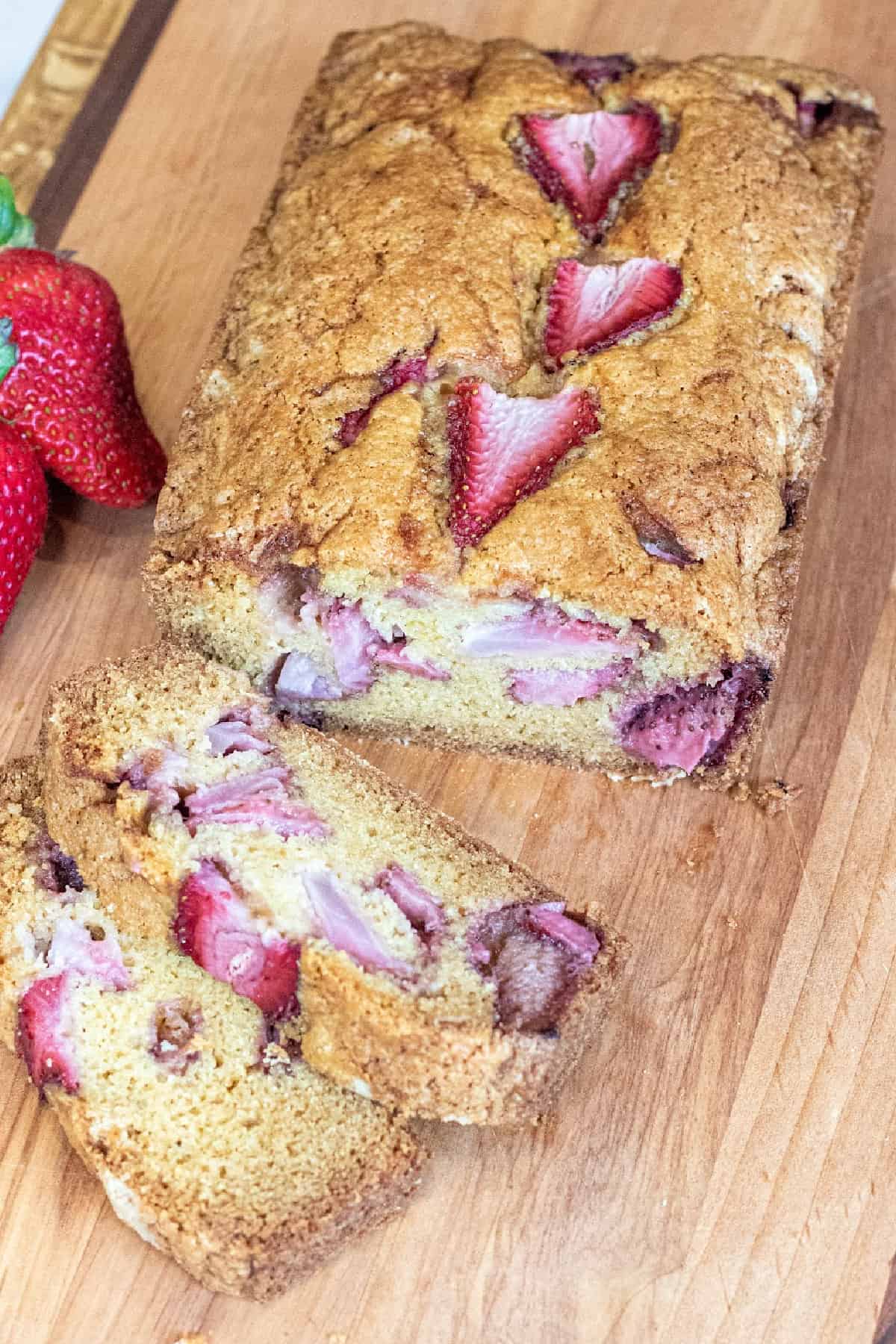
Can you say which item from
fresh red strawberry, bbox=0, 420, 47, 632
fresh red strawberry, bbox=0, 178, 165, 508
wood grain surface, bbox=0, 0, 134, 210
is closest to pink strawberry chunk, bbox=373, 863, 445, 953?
fresh red strawberry, bbox=0, 420, 47, 632

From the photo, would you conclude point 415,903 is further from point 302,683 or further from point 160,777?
point 302,683

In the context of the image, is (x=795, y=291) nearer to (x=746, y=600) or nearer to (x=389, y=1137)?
(x=746, y=600)

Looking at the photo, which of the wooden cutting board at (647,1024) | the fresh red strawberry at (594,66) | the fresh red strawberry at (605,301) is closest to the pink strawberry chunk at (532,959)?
the wooden cutting board at (647,1024)

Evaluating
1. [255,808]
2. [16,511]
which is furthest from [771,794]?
[16,511]

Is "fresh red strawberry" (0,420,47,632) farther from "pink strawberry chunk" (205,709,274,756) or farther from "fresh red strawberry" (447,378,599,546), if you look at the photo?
"fresh red strawberry" (447,378,599,546)

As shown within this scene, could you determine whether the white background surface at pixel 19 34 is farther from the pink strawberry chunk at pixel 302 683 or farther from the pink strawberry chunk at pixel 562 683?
the pink strawberry chunk at pixel 562 683

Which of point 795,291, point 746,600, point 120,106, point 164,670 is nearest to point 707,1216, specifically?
point 746,600
